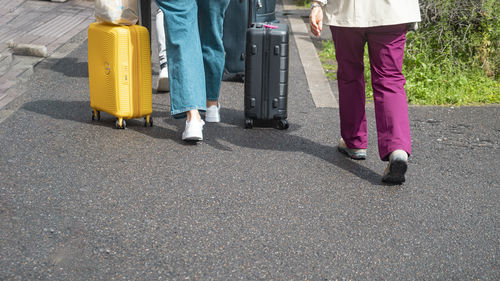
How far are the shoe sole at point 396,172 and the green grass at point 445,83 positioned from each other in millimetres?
2071

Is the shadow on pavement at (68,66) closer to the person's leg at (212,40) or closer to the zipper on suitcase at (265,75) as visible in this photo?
the person's leg at (212,40)

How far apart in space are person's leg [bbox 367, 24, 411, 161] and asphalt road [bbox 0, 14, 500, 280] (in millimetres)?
280

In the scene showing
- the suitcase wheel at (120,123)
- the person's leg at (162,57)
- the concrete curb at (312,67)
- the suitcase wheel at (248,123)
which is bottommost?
the concrete curb at (312,67)

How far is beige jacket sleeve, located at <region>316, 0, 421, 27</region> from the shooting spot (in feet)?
12.8

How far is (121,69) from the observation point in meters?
4.75

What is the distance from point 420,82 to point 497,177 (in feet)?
7.24

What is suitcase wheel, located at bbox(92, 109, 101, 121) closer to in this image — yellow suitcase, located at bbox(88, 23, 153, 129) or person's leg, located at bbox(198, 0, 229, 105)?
yellow suitcase, located at bbox(88, 23, 153, 129)

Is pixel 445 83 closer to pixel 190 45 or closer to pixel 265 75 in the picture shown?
pixel 265 75

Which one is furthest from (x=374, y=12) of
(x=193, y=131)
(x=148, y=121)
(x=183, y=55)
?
(x=148, y=121)

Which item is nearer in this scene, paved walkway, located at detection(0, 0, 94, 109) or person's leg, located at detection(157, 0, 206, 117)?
person's leg, located at detection(157, 0, 206, 117)

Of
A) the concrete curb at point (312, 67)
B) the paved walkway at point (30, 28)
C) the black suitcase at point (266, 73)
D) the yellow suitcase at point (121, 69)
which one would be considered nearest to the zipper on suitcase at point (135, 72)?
the yellow suitcase at point (121, 69)

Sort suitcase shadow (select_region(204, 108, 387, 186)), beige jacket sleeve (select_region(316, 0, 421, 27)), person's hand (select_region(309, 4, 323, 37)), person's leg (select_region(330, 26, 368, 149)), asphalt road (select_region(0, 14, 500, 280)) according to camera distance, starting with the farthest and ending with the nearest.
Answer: suitcase shadow (select_region(204, 108, 387, 186)), person's leg (select_region(330, 26, 368, 149)), person's hand (select_region(309, 4, 323, 37)), beige jacket sleeve (select_region(316, 0, 421, 27)), asphalt road (select_region(0, 14, 500, 280))

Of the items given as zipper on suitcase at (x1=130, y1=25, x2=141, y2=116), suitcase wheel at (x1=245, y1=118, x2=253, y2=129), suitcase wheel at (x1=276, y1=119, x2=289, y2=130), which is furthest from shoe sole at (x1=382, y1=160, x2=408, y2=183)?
zipper on suitcase at (x1=130, y1=25, x2=141, y2=116)

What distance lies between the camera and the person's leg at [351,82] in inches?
164
